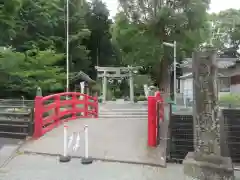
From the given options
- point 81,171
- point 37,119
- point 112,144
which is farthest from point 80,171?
point 37,119

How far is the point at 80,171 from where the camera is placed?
6105 mm

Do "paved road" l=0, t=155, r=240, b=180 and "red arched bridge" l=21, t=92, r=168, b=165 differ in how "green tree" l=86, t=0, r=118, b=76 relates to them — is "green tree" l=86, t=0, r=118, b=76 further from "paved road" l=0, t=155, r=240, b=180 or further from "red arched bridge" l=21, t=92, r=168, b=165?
"paved road" l=0, t=155, r=240, b=180

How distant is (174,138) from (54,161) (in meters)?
3.23

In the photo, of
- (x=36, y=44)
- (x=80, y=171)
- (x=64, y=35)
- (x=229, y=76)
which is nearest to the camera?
(x=80, y=171)

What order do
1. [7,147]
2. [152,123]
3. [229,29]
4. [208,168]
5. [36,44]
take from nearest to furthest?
[208,168] → [152,123] → [7,147] → [36,44] → [229,29]

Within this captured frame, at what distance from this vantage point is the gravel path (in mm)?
5770

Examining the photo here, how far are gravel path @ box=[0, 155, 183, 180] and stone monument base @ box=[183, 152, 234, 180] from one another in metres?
0.71

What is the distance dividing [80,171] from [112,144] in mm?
1993

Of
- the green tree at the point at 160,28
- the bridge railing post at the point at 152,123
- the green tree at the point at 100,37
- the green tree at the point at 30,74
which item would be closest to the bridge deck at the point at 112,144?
the bridge railing post at the point at 152,123

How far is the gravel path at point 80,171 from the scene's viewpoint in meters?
5.77

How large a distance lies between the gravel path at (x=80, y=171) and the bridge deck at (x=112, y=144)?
382 millimetres

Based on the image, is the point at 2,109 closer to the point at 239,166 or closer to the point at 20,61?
the point at 239,166

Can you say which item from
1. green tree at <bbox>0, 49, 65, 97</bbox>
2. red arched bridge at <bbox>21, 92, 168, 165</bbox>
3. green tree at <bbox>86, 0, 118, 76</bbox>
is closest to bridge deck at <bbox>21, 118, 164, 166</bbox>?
red arched bridge at <bbox>21, 92, 168, 165</bbox>

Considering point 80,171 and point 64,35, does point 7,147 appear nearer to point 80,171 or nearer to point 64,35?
point 80,171
